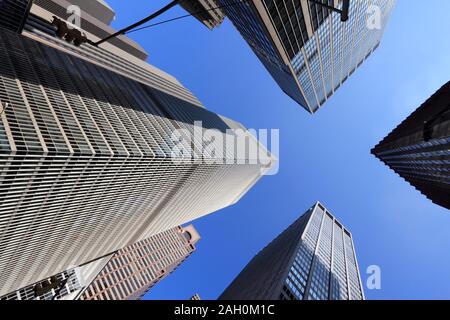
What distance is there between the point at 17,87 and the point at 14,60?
45.1 ft

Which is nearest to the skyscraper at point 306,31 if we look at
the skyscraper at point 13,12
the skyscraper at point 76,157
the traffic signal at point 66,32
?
the skyscraper at point 76,157

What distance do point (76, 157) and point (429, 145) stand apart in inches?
3042

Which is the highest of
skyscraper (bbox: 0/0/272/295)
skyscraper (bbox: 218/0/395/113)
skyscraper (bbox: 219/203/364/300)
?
skyscraper (bbox: 218/0/395/113)

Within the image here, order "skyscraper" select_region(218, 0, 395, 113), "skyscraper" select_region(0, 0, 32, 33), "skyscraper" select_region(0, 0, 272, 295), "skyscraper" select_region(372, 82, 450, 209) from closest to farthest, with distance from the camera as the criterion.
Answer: "skyscraper" select_region(0, 0, 272, 295) < "skyscraper" select_region(372, 82, 450, 209) < "skyscraper" select_region(218, 0, 395, 113) < "skyscraper" select_region(0, 0, 32, 33)

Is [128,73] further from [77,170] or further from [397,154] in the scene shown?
[397,154]

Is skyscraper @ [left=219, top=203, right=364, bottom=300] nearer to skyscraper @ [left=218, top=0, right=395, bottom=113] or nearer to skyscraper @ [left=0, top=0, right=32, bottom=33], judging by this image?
skyscraper @ [left=218, top=0, right=395, bottom=113]

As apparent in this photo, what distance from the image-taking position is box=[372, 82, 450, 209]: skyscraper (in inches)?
2560

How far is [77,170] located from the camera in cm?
6638

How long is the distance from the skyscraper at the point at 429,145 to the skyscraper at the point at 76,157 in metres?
62.3

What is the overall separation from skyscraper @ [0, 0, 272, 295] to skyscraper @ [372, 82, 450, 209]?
62.3m

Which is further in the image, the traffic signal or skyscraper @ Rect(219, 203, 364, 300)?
skyscraper @ Rect(219, 203, 364, 300)

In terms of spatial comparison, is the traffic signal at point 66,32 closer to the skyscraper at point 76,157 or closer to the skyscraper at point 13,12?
the skyscraper at point 76,157

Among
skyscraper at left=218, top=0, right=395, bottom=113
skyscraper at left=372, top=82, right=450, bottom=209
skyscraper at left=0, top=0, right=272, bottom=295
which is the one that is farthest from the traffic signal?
skyscraper at left=372, top=82, right=450, bottom=209
